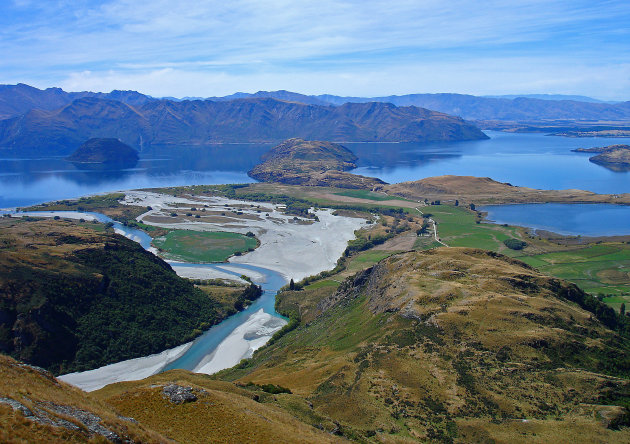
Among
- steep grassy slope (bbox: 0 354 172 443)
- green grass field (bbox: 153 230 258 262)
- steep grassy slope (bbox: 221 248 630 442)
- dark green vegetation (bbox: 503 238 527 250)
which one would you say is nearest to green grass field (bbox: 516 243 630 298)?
dark green vegetation (bbox: 503 238 527 250)

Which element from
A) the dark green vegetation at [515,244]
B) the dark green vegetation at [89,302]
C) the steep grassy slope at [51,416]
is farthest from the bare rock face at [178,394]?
the dark green vegetation at [515,244]

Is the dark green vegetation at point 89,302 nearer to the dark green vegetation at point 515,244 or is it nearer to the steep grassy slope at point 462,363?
the steep grassy slope at point 462,363

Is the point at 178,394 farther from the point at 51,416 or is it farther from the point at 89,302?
the point at 89,302

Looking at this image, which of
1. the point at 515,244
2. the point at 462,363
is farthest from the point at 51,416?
the point at 515,244

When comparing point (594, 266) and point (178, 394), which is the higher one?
point (178, 394)

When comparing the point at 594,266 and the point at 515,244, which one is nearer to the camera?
the point at 594,266

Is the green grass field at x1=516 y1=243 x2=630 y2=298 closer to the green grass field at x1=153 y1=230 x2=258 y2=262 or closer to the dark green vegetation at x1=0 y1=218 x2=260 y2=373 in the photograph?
the dark green vegetation at x1=0 y1=218 x2=260 y2=373
